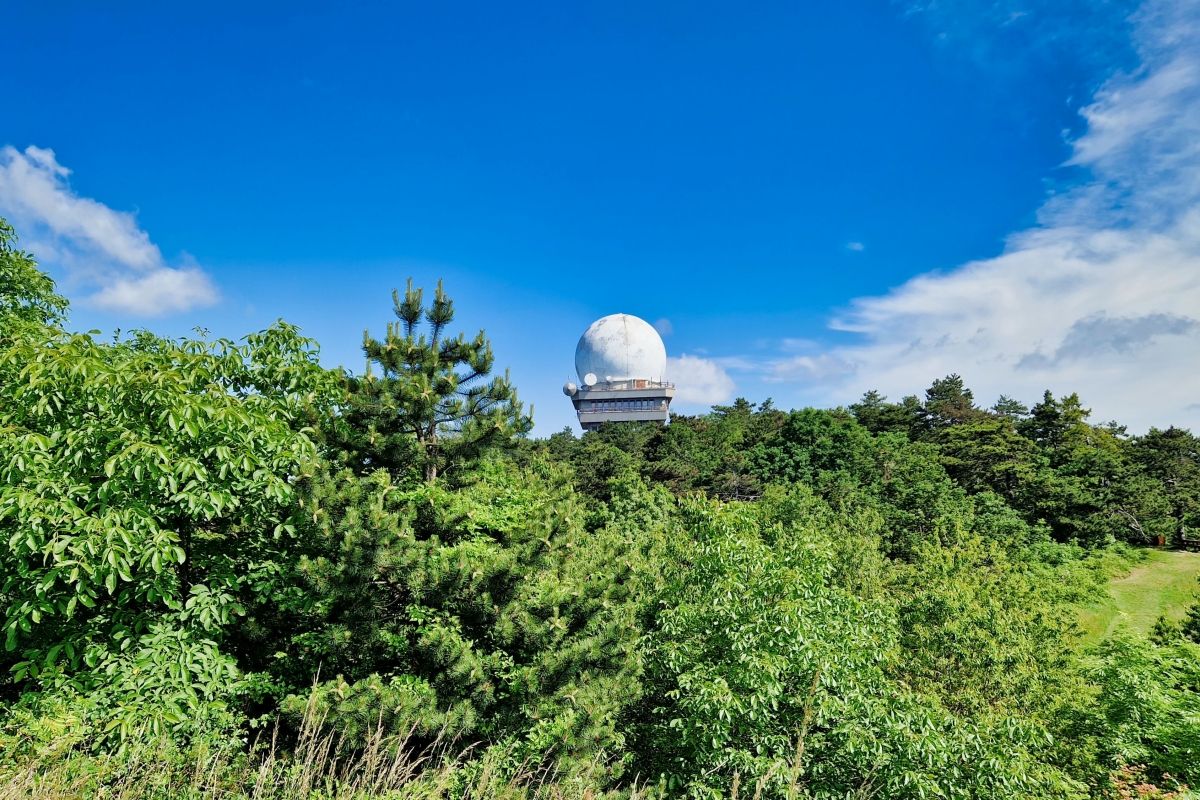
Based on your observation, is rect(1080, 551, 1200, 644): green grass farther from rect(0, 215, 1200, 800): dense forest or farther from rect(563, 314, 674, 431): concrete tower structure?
rect(563, 314, 674, 431): concrete tower structure

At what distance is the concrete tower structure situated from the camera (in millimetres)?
65375

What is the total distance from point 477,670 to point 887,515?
25.7 meters

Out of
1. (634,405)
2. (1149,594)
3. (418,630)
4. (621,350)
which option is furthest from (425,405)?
(634,405)

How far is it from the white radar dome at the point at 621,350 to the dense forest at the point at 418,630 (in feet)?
171

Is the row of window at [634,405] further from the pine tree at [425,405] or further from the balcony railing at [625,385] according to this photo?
the pine tree at [425,405]

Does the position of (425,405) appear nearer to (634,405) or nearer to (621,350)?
(621,350)

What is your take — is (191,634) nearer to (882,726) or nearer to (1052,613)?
(882,726)

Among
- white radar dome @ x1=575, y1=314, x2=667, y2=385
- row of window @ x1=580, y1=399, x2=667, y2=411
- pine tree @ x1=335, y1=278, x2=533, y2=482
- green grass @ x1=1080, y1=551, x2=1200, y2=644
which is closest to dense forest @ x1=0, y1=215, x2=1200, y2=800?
pine tree @ x1=335, y1=278, x2=533, y2=482

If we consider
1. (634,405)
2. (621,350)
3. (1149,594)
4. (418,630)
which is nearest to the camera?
(418,630)

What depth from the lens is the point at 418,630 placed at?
7.86 meters

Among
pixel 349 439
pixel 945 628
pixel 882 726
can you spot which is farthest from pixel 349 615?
pixel 945 628

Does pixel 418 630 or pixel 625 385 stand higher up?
pixel 625 385

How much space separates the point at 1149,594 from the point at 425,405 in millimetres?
36319

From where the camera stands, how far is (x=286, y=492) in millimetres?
7039
